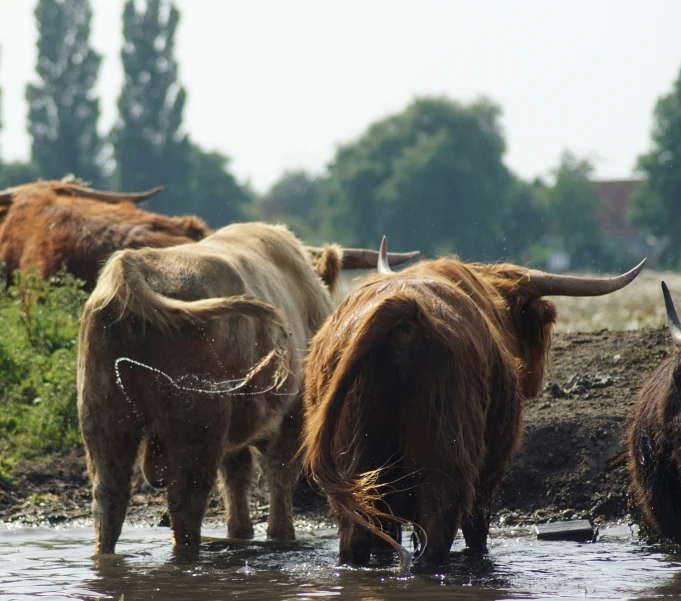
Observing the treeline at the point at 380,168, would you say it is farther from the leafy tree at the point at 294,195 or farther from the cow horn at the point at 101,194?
the cow horn at the point at 101,194

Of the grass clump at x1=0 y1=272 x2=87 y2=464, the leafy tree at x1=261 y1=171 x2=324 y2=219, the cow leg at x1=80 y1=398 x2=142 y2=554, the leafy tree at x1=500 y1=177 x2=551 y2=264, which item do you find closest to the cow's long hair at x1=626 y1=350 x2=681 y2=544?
the cow leg at x1=80 y1=398 x2=142 y2=554

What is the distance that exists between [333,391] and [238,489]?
2.51 metres

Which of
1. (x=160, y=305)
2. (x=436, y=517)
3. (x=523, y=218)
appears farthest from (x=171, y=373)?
(x=523, y=218)

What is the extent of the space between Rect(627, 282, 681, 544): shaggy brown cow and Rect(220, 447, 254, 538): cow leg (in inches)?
88.7

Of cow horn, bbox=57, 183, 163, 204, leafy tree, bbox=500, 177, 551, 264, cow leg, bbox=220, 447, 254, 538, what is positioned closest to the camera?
cow leg, bbox=220, 447, 254, 538

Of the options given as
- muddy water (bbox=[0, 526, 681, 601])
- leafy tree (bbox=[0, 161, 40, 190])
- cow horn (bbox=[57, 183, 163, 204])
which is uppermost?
leafy tree (bbox=[0, 161, 40, 190])

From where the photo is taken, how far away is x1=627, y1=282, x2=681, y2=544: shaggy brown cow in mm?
5750

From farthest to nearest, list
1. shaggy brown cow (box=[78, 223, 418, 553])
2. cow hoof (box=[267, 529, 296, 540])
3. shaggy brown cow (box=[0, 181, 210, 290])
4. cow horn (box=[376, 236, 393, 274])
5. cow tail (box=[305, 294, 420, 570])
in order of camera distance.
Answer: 1. shaggy brown cow (box=[0, 181, 210, 290])
2. cow hoof (box=[267, 529, 296, 540])
3. cow horn (box=[376, 236, 393, 274])
4. shaggy brown cow (box=[78, 223, 418, 553])
5. cow tail (box=[305, 294, 420, 570])

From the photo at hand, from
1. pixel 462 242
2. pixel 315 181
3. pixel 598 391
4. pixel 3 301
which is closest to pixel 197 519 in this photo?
pixel 598 391

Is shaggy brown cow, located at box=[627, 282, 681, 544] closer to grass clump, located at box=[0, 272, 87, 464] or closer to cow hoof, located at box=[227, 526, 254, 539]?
cow hoof, located at box=[227, 526, 254, 539]

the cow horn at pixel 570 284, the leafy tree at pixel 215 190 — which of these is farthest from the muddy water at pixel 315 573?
the leafy tree at pixel 215 190

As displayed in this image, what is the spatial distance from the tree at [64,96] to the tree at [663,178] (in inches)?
1280

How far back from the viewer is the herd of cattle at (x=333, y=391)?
15.8ft

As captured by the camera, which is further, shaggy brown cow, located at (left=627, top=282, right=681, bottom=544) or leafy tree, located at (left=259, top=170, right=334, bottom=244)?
leafy tree, located at (left=259, top=170, right=334, bottom=244)
